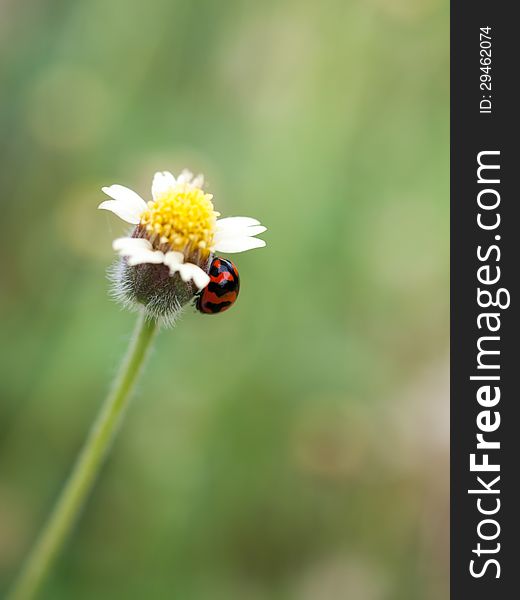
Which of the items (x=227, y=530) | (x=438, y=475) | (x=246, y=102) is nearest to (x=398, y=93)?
(x=246, y=102)

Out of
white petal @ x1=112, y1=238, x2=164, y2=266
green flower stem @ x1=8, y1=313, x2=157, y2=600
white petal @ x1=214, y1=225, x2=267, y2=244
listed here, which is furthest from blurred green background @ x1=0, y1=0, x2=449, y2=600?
white petal @ x1=112, y1=238, x2=164, y2=266

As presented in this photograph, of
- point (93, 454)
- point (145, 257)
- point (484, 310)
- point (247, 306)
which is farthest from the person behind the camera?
point (247, 306)

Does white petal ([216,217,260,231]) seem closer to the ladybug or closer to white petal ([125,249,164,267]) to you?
the ladybug

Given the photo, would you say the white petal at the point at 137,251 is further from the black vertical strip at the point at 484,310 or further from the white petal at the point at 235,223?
the black vertical strip at the point at 484,310

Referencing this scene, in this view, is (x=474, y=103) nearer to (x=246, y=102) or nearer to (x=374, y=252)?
(x=374, y=252)

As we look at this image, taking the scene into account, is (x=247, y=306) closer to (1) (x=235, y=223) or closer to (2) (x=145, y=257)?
(1) (x=235, y=223)

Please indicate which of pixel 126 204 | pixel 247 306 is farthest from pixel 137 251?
pixel 247 306

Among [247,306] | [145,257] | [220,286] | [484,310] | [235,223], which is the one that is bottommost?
[145,257]
